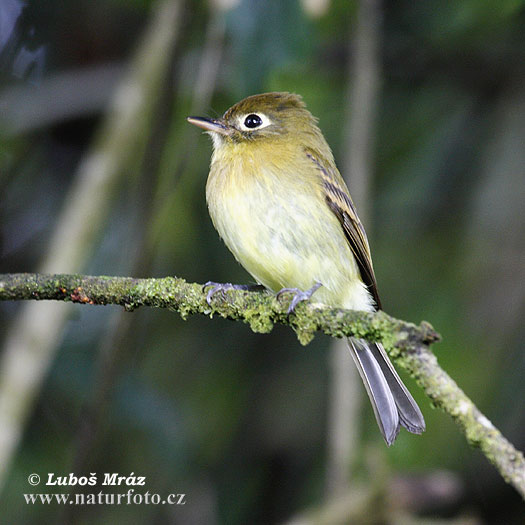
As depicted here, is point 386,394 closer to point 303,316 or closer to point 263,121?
point 303,316

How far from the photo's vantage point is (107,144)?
4.35 meters

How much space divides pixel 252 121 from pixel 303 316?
167 centimetres

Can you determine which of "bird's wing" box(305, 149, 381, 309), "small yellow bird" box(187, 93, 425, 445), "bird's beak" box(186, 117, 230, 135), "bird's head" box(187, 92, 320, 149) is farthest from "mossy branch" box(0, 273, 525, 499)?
"bird's head" box(187, 92, 320, 149)

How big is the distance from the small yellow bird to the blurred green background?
0.60m

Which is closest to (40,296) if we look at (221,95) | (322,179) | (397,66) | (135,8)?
(322,179)

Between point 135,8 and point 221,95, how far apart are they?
911mm

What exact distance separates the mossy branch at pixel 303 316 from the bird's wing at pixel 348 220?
3.52 ft

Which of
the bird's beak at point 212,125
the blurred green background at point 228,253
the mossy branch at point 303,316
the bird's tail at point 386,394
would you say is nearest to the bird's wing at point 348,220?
the bird's tail at point 386,394

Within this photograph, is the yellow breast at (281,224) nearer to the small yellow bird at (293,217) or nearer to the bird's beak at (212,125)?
the small yellow bird at (293,217)

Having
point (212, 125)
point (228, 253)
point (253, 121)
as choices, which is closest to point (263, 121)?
point (253, 121)

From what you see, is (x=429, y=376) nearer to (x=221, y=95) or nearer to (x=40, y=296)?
(x=40, y=296)

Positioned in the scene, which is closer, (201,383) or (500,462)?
(500,462)

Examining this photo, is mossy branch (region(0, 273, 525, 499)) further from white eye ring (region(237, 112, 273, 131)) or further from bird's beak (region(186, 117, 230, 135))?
white eye ring (region(237, 112, 273, 131))

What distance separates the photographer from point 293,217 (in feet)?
10.5
